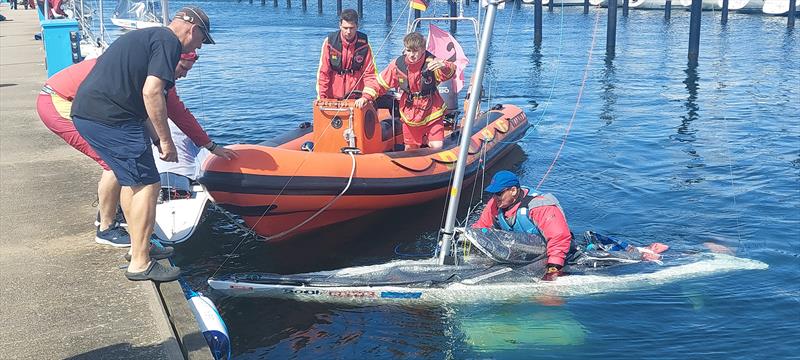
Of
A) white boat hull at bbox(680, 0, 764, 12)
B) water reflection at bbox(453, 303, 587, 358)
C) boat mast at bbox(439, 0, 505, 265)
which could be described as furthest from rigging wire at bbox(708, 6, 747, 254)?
white boat hull at bbox(680, 0, 764, 12)

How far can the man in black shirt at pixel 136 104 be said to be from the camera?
4.61 meters

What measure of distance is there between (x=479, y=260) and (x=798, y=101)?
13.3 meters

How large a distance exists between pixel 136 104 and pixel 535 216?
3.33 meters

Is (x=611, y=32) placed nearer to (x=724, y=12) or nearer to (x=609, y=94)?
(x=609, y=94)

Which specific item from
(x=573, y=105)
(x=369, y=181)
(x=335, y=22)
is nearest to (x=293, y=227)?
(x=369, y=181)

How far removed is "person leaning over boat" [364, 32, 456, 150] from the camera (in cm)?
842

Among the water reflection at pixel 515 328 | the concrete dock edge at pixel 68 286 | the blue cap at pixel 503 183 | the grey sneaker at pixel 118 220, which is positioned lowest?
the water reflection at pixel 515 328

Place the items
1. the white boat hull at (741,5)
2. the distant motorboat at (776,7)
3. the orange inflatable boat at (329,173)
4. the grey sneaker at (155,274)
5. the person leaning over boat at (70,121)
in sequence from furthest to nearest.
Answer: the white boat hull at (741,5) < the distant motorboat at (776,7) < the orange inflatable boat at (329,173) < the person leaning over boat at (70,121) < the grey sneaker at (155,274)

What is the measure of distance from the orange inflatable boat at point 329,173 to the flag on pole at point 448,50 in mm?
927

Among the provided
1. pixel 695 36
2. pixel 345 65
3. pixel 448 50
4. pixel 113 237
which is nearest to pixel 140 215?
pixel 113 237

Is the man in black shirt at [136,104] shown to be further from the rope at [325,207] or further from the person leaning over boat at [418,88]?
the person leaning over boat at [418,88]

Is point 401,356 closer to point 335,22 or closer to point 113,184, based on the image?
point 113,184

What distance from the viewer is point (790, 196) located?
10.2 metres

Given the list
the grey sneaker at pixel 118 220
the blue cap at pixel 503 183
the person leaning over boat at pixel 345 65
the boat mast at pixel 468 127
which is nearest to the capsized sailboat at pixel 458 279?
the boat mast at pixel 468 127
